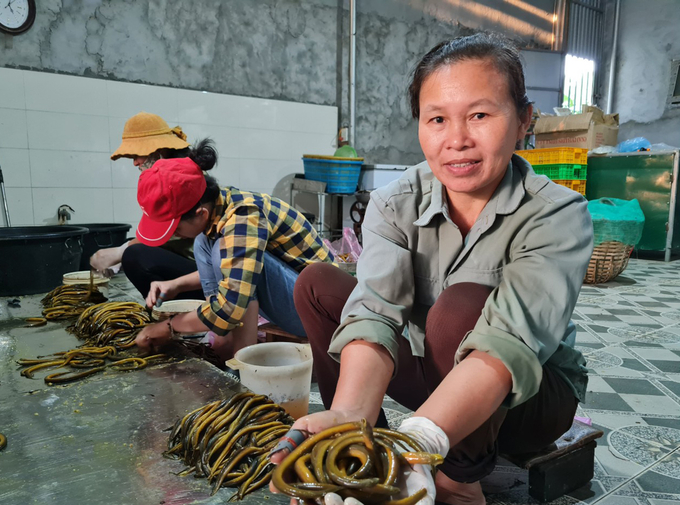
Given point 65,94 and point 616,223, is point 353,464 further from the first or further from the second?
point 65,94

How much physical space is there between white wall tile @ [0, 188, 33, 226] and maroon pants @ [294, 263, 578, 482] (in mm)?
4201

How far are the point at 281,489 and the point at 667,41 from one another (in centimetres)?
1034

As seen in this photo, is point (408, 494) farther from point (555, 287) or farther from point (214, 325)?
point (214, 325)

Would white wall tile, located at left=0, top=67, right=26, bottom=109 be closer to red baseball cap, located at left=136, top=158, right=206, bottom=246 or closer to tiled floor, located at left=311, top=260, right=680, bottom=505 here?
red baseball cap, located at left=136, top=158, right=206, bottom=246

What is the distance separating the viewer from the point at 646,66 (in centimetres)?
868

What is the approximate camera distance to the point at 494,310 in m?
1.03

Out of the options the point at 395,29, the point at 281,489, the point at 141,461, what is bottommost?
the point at 141,461

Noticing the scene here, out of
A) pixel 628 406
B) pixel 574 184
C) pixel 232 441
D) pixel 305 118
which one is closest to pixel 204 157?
pixel 232 441

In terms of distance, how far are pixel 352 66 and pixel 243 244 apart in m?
5.07

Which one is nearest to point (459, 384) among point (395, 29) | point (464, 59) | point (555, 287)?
point (555, 287)

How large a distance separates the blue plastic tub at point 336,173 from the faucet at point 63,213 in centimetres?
256

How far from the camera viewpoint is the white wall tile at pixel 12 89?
4391 millimetres

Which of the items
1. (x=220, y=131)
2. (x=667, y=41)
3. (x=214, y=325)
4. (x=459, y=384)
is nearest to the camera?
(x=459, y=384)

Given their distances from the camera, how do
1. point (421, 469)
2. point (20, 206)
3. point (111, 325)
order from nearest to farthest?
point (421, 469) < point (111, 325) < point (20, 206)
